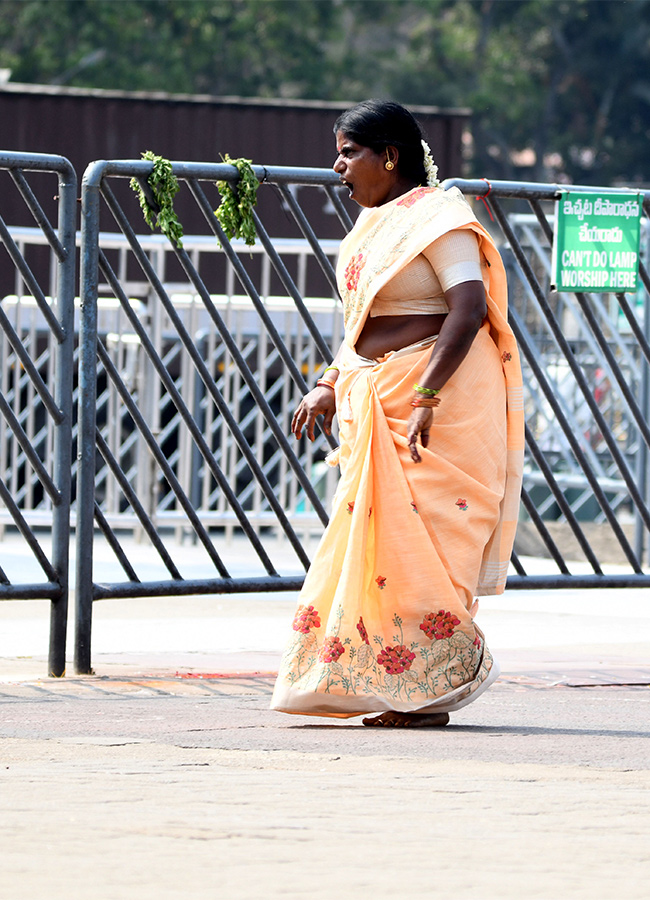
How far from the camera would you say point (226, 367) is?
416 inches

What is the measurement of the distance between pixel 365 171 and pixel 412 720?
1586 millimetres

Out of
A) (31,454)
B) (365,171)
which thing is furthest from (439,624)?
(31,454)

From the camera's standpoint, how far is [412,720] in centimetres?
500

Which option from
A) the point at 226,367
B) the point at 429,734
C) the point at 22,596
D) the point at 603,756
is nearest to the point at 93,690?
the point at 22,596

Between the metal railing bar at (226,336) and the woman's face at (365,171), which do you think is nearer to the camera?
the woman's face at (365,171)

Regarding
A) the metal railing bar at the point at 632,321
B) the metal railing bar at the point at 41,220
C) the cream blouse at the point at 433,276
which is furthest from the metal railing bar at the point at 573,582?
the metal railing bar at the point at 41,220

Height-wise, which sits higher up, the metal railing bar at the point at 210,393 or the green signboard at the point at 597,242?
the green signboard at the point at 597,242

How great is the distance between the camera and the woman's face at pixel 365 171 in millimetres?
5086

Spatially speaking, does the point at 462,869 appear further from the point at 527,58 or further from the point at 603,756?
the point at 527,58

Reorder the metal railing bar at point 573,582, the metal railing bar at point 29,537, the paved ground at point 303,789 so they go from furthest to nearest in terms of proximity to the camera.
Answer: the metal railing bar at point 573,582, the metal railing bar at point 29,537, the paved ground at point 303,789

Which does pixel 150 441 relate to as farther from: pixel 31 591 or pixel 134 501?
pixel 31 591

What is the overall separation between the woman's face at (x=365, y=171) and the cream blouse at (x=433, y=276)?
0.27m

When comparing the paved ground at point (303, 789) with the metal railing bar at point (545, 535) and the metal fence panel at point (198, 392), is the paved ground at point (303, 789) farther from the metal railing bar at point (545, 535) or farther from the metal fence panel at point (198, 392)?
the metal fence panel at point (198, 392)

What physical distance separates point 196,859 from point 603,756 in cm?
159
